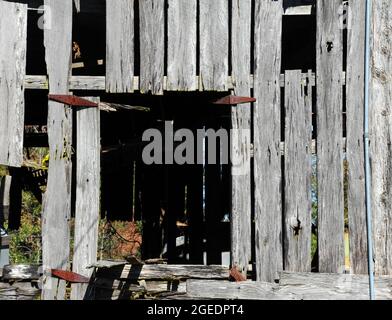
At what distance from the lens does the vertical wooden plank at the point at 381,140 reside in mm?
6168

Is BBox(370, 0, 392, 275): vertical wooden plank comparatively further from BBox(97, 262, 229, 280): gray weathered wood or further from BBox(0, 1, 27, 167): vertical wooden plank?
BBox(0, 1, 27, 167): vertical wooden plank

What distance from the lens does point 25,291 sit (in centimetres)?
605

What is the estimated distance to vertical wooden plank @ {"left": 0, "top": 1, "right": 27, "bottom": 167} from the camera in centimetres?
601

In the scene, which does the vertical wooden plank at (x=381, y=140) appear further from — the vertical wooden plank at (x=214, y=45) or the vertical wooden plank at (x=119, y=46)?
the vertical wooden plank at (x=119, y=46)

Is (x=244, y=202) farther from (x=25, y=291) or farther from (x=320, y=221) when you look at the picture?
(x=25, y=291)

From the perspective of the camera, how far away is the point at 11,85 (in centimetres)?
604

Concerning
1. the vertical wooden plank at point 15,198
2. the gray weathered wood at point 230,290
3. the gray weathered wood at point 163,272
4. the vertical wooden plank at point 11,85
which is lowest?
the gray weathered wood at point 230,290

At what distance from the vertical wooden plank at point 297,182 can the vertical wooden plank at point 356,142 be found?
392 millimetres

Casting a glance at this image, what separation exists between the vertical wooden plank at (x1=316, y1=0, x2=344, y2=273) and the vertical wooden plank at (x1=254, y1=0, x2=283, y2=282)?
0.39 m

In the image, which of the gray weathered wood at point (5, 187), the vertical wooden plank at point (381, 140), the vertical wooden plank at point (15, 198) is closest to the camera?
the vertical wooden plank at point (381, 140)

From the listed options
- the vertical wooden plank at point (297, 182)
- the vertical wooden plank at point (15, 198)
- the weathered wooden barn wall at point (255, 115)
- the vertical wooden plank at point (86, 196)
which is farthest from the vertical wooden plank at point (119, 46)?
the vertical wooden plank at point (15, 198)

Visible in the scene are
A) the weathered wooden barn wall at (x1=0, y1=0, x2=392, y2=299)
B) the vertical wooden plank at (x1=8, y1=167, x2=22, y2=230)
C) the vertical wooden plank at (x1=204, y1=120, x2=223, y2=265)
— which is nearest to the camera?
the weathered wooden barn wall at (x1=0, y1=0, x2=392, y2=299)

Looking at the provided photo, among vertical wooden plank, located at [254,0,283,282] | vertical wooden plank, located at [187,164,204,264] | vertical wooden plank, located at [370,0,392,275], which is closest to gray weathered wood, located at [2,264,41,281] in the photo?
vertical wooden plank, located at [254,0,283,282]

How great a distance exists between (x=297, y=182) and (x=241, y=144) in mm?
622
